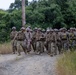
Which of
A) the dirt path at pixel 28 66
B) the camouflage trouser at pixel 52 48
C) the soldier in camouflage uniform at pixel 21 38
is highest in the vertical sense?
the soldier in camouflage uniform at pixel 21 38

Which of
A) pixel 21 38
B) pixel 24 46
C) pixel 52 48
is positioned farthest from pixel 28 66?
pixel 24 46

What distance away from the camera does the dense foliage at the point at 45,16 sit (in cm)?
3500

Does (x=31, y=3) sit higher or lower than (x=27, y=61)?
higher

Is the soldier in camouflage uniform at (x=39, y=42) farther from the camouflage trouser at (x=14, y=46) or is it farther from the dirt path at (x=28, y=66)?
the dirt path at (x=28, y=66)

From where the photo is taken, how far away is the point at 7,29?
118ft

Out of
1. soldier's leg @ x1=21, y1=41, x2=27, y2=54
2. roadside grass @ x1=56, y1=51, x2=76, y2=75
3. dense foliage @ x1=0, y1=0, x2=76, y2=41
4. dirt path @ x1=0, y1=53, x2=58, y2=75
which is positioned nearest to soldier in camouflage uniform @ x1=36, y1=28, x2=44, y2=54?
soldier's leg @ x1=21, y1=41, x2=27, y2=54

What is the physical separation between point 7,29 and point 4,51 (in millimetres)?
10136

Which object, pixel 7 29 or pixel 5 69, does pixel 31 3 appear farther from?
pixel 5 69

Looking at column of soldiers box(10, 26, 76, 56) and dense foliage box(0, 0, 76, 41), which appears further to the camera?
dense foliage box(0, 0, 76, 41)

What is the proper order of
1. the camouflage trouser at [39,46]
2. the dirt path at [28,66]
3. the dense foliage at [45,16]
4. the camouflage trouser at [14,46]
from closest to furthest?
the dirt path at [28,66], the camouflage trouser at [39,46], the camouflage trouser at [14,46], the dense foliage at [45,16]

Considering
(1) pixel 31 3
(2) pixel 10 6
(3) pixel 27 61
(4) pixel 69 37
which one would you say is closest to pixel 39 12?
(1) pixel 31 3

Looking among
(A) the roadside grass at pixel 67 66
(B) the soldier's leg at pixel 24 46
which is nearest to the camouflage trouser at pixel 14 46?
(B) the soldier's leg at pixel 24 46

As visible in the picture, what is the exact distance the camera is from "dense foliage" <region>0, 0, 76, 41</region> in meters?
35.0

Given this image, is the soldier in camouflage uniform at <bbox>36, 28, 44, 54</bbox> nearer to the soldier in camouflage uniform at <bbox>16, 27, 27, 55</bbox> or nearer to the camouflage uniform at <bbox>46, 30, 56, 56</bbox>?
the soldier in camouflage uniform at <bbox>16, 27, 27, 55</bbox>
